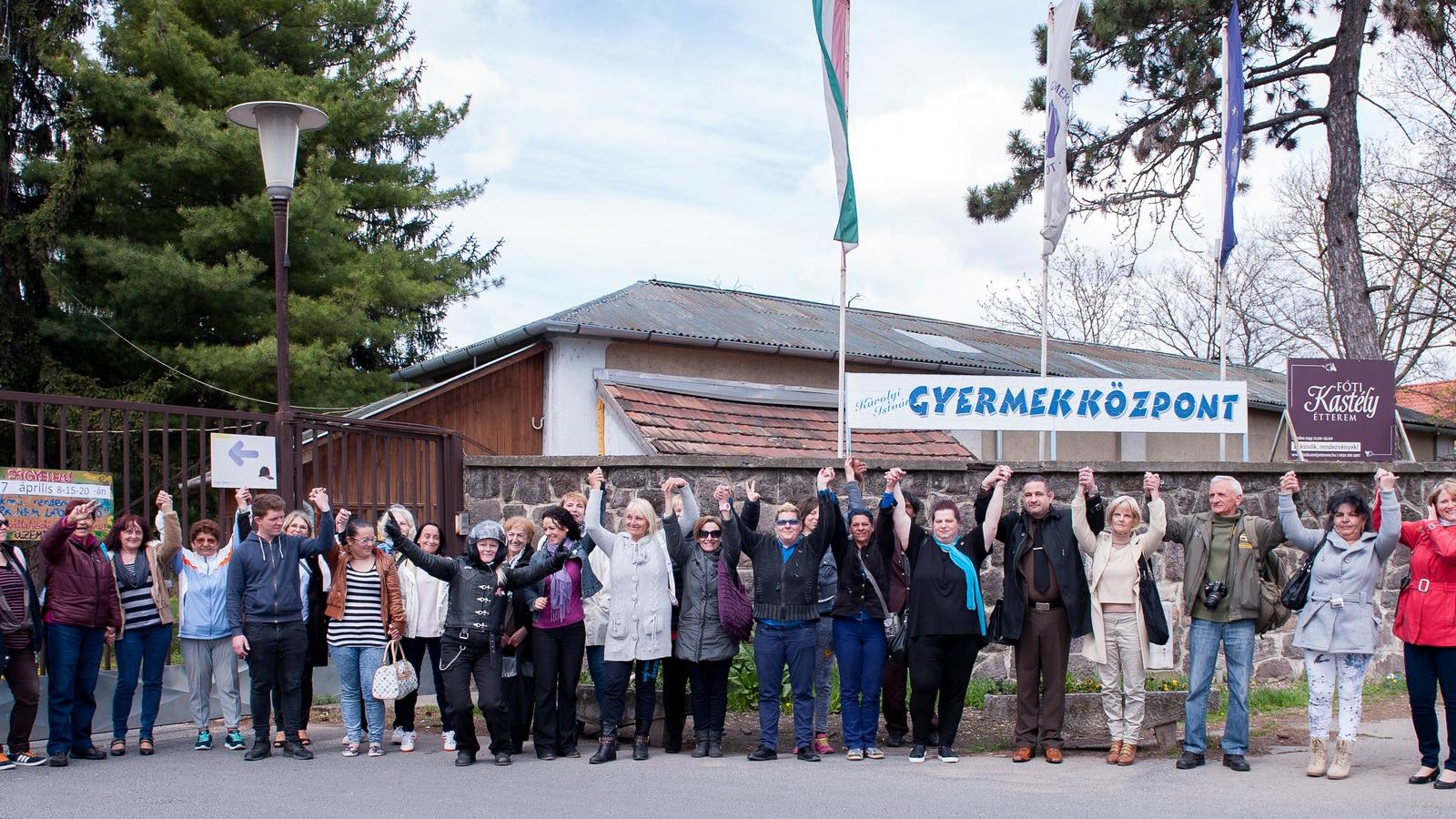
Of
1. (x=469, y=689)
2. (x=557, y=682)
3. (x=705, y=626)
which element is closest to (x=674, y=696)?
(x=705, y=626)

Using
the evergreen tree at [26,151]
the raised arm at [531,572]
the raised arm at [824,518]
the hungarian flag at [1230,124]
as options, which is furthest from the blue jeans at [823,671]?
the evergreen tree at [26,151]

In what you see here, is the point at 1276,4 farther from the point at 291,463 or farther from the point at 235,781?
the point at 235,781

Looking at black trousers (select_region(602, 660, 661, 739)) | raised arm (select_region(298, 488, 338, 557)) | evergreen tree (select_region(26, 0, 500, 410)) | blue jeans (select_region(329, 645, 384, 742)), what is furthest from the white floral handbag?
evergreen tree (select_region(26, 0, 500, 410))

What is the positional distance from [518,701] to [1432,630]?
5.57 m

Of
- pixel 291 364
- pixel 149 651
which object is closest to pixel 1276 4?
pixel 291 364

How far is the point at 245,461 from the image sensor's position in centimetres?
917

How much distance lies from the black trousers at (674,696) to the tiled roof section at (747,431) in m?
4.23

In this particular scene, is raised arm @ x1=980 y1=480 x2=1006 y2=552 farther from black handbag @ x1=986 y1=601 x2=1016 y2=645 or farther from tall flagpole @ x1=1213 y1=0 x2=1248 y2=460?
tall flagpole @ x1=1213 y1=0 x2=1248 y2=460

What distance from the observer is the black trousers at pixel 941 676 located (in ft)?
26.4

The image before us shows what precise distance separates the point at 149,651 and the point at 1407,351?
31.8m

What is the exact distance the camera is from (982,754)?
829 cm

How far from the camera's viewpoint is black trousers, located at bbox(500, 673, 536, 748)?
8.35m

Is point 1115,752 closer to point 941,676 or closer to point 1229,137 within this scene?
point 941,676

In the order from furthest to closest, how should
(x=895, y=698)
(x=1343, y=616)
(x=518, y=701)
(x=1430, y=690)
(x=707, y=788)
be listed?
(x=895, y=698), (x=518, y=701), (x=1343, y=616), (x=1430, y=690), (x=707, y=788)
